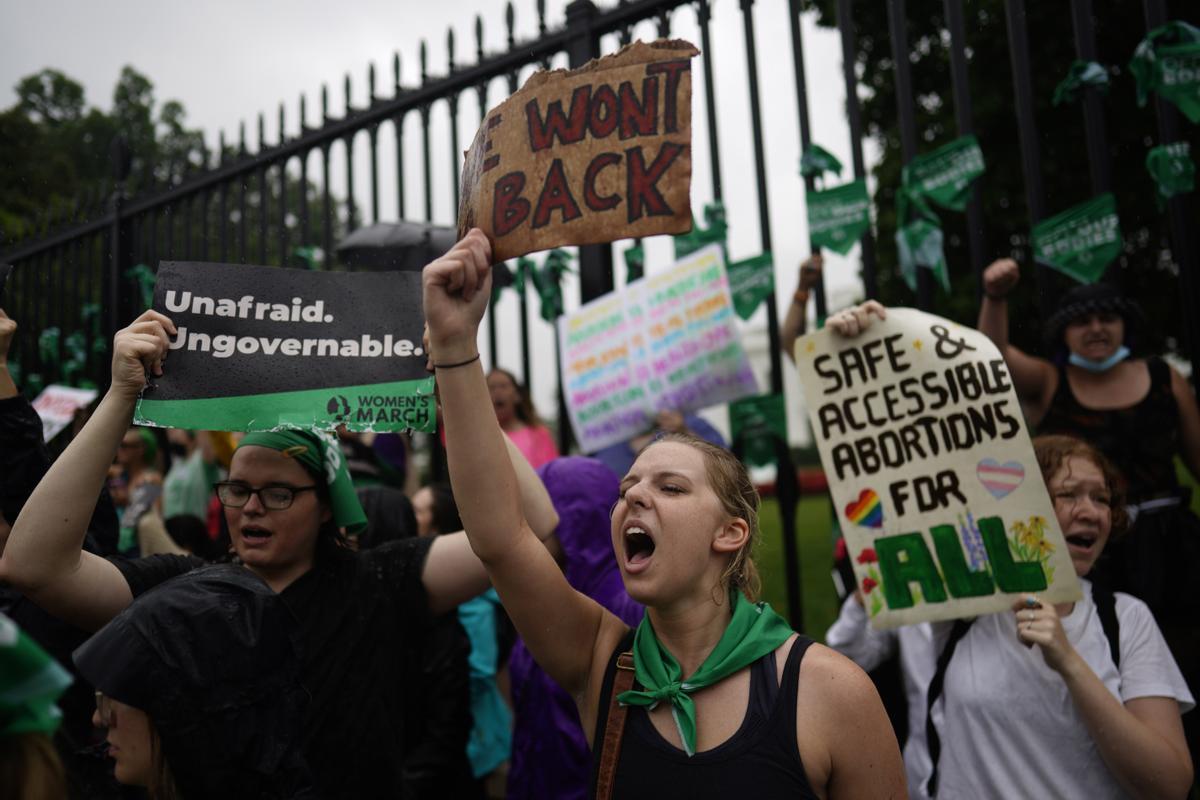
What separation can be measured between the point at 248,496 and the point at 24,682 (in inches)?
57.9

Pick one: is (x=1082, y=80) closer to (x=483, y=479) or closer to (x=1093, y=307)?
(x=1093, y=307)

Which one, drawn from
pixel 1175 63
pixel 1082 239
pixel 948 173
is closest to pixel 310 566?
pixel 948 173

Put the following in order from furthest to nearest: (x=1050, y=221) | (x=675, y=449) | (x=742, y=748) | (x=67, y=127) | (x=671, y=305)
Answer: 1. (x=67, y=127)
2. (x=671, y=305)
3. (x=1050, y=221)
4. (x=675, y=449)
5. (x=742, y=748)

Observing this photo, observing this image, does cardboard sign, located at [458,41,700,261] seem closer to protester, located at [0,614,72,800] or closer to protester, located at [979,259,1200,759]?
protester, located at [0,614,72,800]

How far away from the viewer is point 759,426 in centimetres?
407

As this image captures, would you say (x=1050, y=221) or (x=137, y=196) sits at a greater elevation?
(x=137, y=196)

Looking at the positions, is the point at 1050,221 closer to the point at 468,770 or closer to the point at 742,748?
the point at 742,748

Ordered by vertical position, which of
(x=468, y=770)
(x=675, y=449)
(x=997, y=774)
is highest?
(x=675, y=449)

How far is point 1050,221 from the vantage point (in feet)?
11.3

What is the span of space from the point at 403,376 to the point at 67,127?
1333cm

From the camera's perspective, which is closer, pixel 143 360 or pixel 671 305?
pixel 143 360

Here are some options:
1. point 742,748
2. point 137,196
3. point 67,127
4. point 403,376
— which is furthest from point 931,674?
point 67,127

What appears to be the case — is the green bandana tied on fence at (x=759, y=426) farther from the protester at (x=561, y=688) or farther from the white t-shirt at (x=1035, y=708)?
the white t-shirt at (x=1035, y=708)

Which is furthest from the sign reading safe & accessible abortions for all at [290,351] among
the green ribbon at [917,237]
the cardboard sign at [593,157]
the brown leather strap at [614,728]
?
the green ribbon at [917,237]
